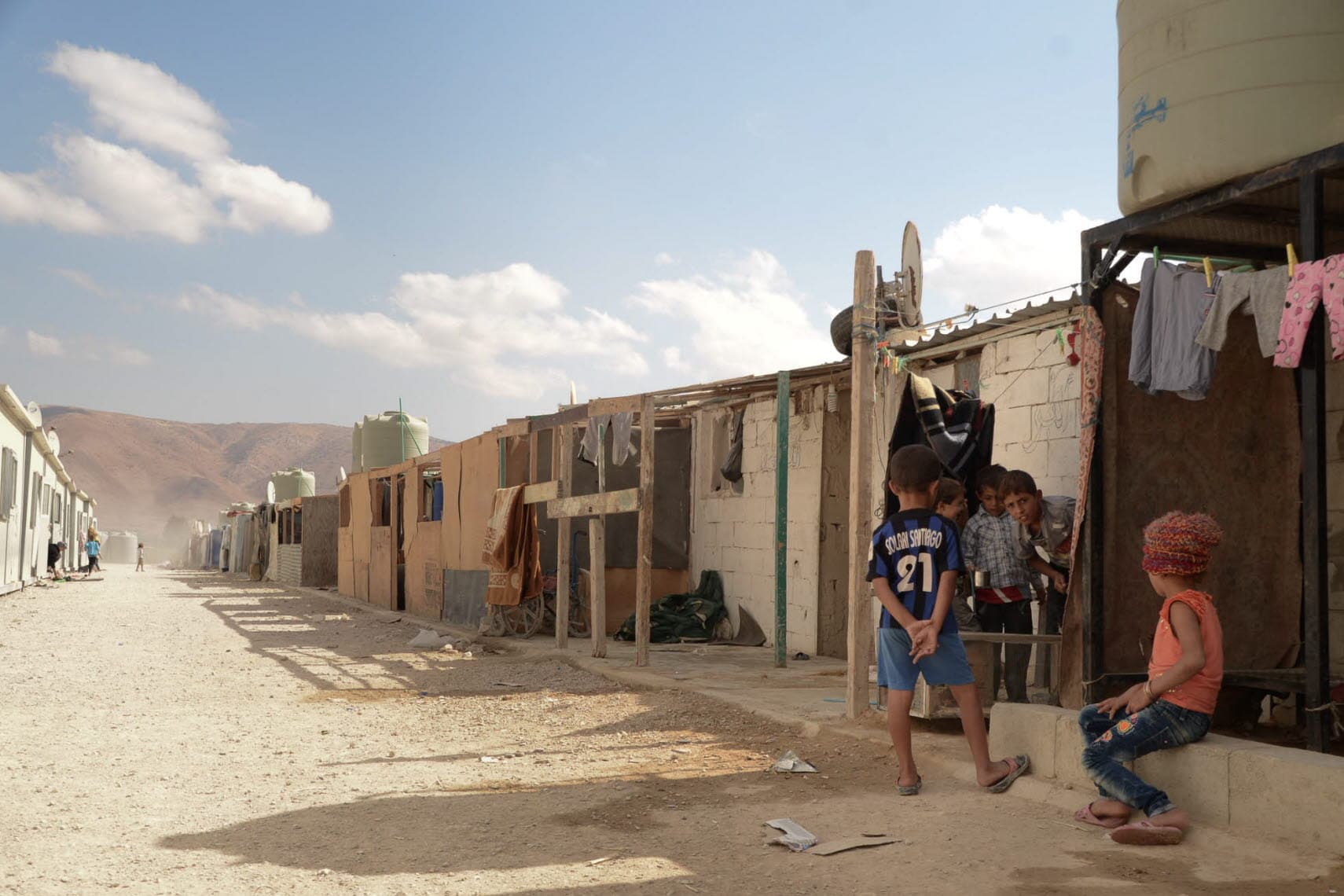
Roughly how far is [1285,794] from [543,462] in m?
11.3

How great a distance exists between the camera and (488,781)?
5.67m

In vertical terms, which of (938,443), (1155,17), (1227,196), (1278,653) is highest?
(1155,17)

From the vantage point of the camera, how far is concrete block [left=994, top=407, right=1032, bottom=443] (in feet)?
25.8

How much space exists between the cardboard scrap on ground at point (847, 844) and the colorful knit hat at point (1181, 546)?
1475 mm

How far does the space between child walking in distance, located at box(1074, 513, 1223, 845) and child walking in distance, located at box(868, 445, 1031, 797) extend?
2.04 ft

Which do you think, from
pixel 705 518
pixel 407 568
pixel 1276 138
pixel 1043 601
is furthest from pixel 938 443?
pixel 407 568

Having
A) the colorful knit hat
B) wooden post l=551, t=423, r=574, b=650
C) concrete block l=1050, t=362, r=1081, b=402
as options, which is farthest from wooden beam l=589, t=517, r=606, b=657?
the colorful knit hat

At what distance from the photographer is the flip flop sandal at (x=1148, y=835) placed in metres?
4.18

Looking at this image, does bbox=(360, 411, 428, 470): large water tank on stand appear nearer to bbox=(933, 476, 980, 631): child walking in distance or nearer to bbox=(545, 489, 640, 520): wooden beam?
bbox=(545, 489, 640, 520): wooden beam

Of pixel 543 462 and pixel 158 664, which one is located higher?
pixel 543 462

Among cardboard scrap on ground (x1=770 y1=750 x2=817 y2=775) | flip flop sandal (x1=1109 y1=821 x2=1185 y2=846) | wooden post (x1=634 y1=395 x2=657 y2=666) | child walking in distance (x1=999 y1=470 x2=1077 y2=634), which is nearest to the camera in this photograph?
flip flop sandal (x1=1109 y1=821 x2=1185 y2=846)

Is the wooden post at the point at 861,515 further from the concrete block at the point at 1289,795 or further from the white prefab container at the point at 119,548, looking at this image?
the white prefab container at the point at 119,548

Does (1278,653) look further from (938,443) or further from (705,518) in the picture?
(705,518)

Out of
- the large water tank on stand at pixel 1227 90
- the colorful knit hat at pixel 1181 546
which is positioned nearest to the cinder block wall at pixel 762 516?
the large water tank on stand at pixel 1227 90
